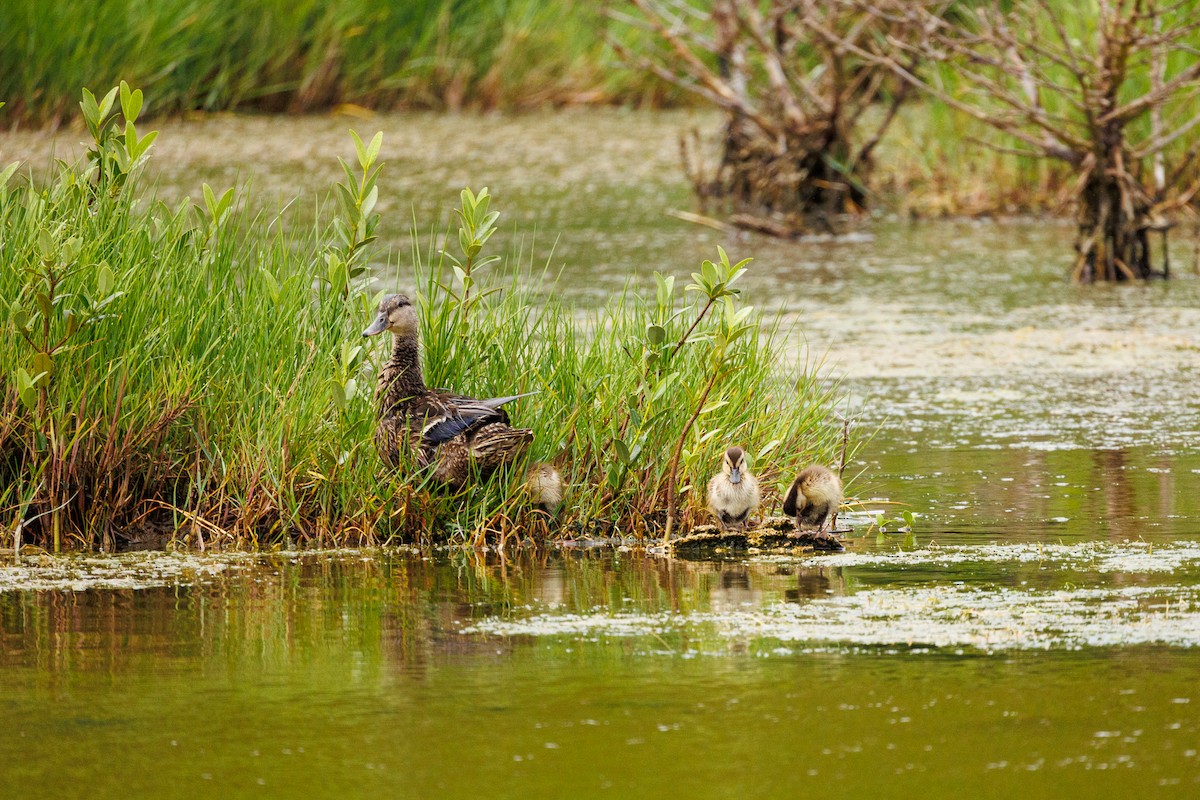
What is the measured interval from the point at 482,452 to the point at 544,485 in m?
0.22

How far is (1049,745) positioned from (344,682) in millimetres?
1549

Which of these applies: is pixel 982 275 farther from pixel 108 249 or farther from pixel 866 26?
pixel 108 249

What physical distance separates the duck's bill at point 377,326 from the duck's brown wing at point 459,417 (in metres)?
0.32

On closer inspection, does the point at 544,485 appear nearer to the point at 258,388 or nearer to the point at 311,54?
the point at 258,388

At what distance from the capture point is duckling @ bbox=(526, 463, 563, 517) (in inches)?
236

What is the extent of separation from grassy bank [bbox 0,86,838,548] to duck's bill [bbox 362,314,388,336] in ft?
0.42

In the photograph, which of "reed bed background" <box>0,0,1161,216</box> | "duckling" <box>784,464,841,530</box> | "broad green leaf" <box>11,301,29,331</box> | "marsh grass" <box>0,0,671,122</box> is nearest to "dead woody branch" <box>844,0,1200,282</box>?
"reed bed background" <box>0,0,1161,216</box>

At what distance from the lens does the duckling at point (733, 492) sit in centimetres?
588

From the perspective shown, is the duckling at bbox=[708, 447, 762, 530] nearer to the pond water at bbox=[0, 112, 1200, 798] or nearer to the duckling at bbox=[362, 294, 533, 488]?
the pond water at bbox=[0, 112, 1200, 798]

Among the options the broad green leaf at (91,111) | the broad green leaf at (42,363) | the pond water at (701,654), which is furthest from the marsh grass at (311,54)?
the broad green leaf at (42,363)

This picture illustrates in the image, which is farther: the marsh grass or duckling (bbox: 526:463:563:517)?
the marsh grass

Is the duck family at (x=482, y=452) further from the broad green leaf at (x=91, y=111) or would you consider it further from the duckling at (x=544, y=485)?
the broad green leaf at (x=91, y=111)

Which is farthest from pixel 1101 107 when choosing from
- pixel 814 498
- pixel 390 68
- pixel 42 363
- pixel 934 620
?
pixel 390 68

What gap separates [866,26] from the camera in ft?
45.4
